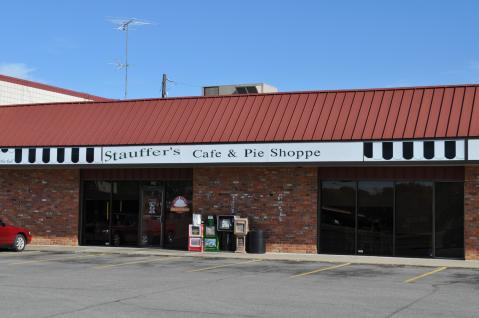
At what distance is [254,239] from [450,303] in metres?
11.8

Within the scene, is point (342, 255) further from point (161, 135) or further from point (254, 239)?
point (161, 135)

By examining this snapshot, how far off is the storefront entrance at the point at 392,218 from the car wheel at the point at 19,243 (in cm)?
1006

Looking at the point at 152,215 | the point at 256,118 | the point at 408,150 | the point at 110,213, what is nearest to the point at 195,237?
the point at 152,215

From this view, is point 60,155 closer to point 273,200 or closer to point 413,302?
point 273,200

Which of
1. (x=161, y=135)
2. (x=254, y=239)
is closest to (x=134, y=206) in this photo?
(x=161, y=135)

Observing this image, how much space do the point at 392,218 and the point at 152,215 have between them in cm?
877

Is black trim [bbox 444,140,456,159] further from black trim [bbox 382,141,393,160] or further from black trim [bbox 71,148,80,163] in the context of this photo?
black trim [bbox 71,148,80,163]

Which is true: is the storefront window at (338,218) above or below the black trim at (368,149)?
below

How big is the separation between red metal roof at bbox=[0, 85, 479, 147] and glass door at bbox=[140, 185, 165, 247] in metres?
2.27

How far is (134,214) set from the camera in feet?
85.9

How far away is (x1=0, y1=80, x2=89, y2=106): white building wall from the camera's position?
3219 cm

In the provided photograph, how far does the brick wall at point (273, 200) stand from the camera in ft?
76.3

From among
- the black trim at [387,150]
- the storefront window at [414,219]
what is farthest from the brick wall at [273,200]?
the black trim at [387,150]

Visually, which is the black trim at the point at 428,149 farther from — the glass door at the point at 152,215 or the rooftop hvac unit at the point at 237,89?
the rooftop hvac unit at the point at 237,89
